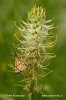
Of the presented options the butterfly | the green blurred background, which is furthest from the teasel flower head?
the green blurred background

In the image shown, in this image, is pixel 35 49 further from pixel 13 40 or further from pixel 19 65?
pixel 13 40

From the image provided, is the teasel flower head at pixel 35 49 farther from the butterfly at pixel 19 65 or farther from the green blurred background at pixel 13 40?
the green blurred background at pixel 13 40

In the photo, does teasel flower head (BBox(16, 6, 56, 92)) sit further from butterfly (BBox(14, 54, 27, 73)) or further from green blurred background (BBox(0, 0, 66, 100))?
green blurred background (BBox(0, 0, 66, 100))

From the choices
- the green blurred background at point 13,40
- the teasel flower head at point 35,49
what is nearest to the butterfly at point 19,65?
the teasel flower head at point 35,49

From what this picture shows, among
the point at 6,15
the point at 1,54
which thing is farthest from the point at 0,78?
the point at 6,15

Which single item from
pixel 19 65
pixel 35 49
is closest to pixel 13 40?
pixel 19 65
